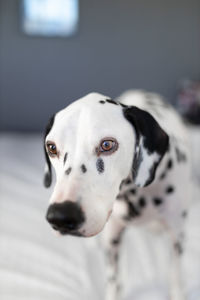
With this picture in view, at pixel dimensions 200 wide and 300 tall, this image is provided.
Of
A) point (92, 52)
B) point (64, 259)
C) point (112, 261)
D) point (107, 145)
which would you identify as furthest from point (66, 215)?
point (92, 52)

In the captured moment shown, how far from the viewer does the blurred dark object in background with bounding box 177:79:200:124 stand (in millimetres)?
2570

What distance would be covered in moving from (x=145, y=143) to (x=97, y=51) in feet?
8.06

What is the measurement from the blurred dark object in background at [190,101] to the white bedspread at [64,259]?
1090 mm

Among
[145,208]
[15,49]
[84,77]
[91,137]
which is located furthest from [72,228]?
[15,49]

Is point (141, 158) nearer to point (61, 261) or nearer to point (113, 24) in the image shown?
point (61, 261)

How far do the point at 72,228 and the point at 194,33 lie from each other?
2815 mm

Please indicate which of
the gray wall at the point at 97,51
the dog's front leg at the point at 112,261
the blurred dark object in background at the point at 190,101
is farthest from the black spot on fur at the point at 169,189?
the gray wall at the point at 97,51

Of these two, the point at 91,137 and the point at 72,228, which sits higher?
the point at 91,137

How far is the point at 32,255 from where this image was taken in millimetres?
1144

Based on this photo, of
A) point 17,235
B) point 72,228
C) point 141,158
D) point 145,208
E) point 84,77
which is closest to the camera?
point 72,228

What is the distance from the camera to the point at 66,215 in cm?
48

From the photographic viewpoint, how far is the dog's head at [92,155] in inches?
19.3

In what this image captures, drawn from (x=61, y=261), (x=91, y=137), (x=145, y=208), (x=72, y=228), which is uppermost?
(x=91, y=137)

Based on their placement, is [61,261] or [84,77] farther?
[84,77]
